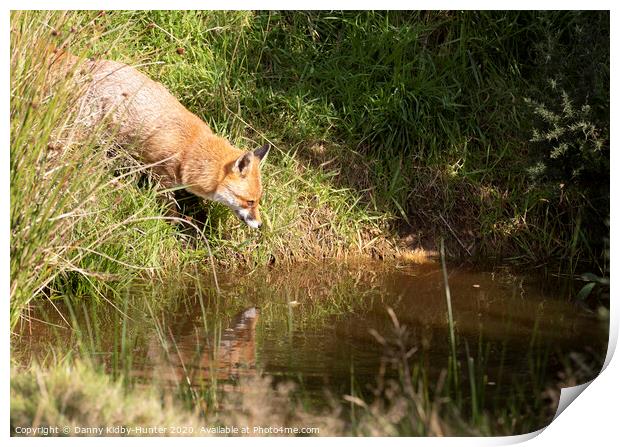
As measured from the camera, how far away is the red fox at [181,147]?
7.35m

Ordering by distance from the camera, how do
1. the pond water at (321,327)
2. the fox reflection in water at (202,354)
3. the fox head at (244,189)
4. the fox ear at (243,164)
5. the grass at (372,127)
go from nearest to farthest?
the fox reflection in water at (202,354) < the pond water at (321,327) < the fox ear at (243,164) < the fox head at (244,189) < the grass at (372,127)

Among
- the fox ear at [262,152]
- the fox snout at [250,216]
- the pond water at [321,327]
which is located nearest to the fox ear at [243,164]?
the fox ear at [262,152]

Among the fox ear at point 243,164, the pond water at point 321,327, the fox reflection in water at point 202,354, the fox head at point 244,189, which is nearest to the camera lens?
the fox reflection in water at point 202,354

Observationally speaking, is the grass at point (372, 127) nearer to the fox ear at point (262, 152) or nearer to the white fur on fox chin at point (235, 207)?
the white fur on fox chin at point (235, 207)

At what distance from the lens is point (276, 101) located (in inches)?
312

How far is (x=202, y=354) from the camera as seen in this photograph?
5.55m

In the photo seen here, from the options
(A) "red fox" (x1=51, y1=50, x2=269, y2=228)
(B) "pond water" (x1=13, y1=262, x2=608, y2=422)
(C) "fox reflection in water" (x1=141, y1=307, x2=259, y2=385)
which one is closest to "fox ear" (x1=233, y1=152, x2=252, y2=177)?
(A) "red fox" (x1=51, y1=50, x2=269, y2=228)

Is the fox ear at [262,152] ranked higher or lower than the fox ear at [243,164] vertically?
higher

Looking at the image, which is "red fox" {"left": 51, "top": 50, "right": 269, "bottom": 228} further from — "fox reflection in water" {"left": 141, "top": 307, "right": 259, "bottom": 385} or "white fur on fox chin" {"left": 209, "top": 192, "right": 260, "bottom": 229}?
"fox reflection in water" {"left": 141, "top": 307, "right": 259, "bottom": 385}

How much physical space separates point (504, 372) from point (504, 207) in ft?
9.44

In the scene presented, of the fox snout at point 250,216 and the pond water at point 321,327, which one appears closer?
the pond water at point 321,327

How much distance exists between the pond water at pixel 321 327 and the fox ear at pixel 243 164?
0.80m

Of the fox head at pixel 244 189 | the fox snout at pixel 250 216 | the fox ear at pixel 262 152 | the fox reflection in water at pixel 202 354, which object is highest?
the fox ear at pixel 262 152

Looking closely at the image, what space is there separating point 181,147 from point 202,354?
8.13 ft
